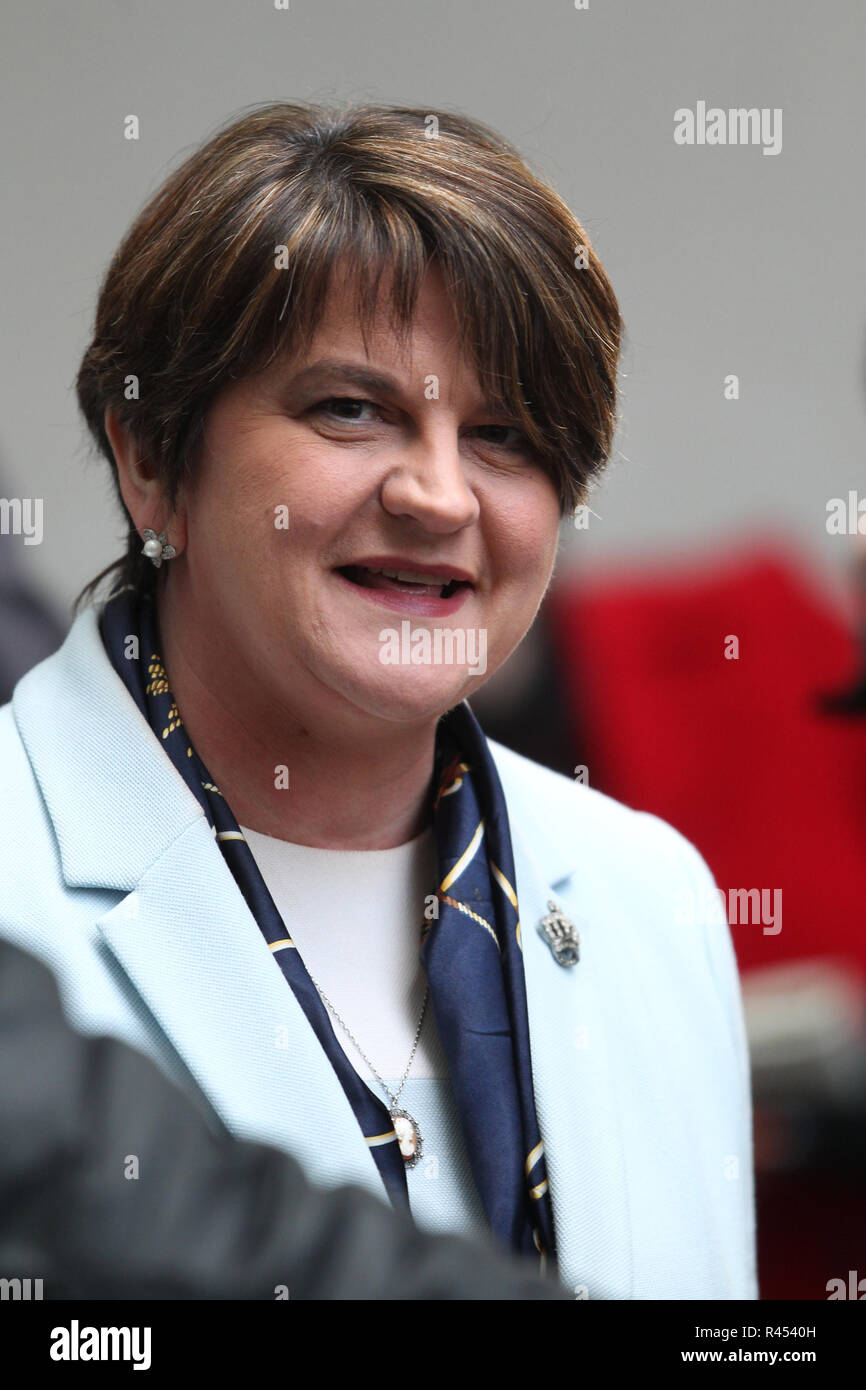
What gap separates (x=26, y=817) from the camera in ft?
3.64

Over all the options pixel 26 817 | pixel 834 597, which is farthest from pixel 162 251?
pixel 834 597

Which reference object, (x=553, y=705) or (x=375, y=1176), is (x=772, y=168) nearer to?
(x=553, y=705)

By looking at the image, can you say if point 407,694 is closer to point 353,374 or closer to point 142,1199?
point 353,374

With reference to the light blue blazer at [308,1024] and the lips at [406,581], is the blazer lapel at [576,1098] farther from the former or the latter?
Answer: the lips at [406,581]

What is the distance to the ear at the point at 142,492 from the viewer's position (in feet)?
3.88

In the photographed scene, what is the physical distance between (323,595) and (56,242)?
3.00ft

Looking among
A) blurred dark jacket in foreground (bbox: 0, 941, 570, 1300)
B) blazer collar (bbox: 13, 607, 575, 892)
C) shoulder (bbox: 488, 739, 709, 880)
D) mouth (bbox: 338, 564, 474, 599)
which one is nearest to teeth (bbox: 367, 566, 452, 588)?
mouth (bbox: 338, 564, 474, 599)

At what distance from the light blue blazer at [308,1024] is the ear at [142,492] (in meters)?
0.11

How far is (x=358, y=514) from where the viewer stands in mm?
1089

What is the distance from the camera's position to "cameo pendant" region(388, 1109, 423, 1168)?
3.59 ft

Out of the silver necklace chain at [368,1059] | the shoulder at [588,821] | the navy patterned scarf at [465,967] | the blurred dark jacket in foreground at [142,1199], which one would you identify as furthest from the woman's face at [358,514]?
the blurred dark jacket in foreground at [142,1199]

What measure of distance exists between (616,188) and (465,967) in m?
Answer: 1.05

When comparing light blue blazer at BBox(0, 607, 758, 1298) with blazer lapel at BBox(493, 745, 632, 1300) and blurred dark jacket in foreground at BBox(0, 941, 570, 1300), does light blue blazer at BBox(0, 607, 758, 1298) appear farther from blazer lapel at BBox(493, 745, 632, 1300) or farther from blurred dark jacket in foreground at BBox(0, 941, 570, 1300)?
blurred dark jacket in foreground at BBox(0, 941, 570, 1300)
